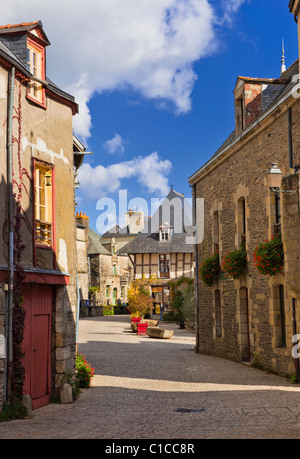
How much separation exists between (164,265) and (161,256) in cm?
72

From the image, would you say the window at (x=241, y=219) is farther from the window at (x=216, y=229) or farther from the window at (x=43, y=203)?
the window at (x=43, y=203)

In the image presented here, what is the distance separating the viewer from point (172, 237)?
4150 cm

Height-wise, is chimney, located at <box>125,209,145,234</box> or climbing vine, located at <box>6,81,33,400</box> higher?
chimney, located at <box>125,209,145,234</box>

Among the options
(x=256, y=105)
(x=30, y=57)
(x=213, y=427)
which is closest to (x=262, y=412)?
(x=213, y=427)

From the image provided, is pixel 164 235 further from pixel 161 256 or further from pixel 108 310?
pixel 108 310

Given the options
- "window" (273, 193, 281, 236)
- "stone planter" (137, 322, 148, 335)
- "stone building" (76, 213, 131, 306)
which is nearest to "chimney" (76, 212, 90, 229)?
"stone building" (76, 213, 131, 306)

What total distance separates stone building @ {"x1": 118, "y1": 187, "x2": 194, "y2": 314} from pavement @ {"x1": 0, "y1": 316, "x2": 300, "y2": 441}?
22.5 m

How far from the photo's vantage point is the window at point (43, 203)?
10.1 metres

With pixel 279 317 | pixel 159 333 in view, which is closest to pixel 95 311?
pixel 159 333

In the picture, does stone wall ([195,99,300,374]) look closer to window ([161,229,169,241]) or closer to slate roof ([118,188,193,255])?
slate roof ([118,188,193,255])

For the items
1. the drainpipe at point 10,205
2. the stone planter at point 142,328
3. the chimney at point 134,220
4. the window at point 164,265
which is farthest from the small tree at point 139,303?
the chimney at point 134,220

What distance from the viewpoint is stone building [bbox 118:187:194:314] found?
3916 centimetres

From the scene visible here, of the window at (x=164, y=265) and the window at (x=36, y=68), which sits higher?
the window at (x=36, y=68)

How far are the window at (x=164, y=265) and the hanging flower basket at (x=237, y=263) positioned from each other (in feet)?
81.4
